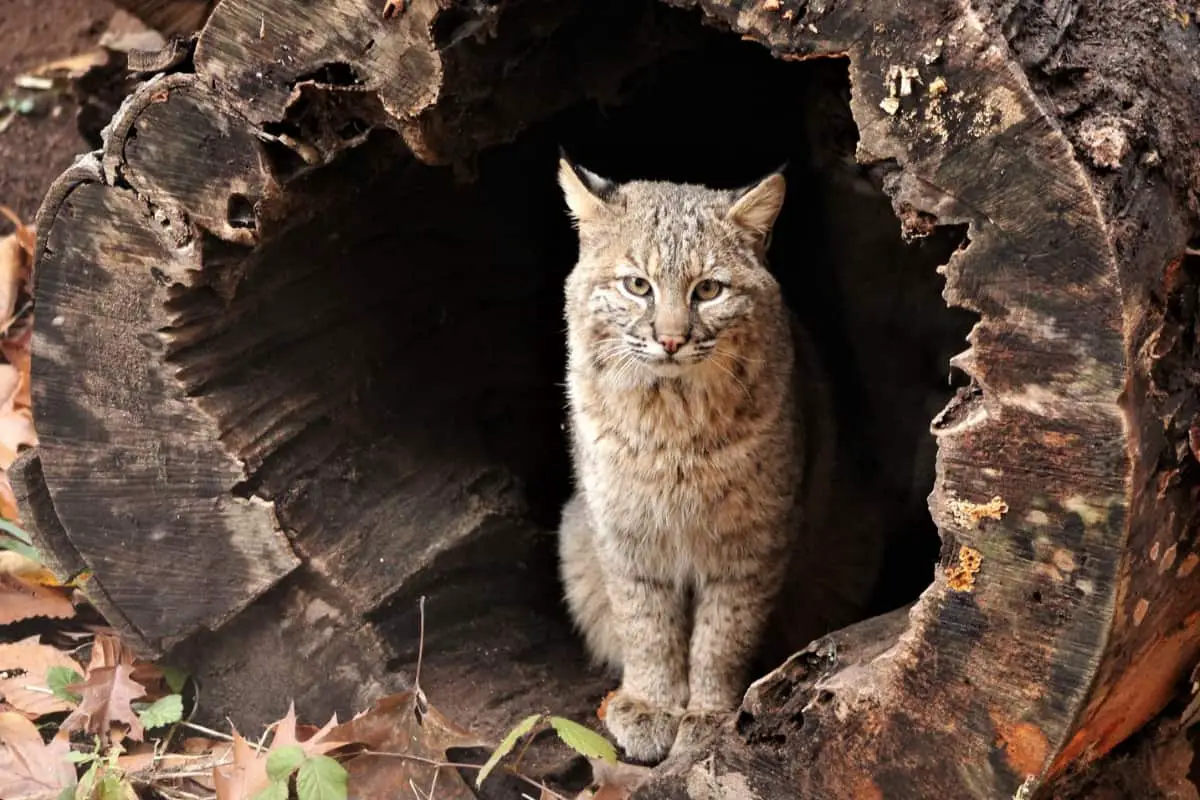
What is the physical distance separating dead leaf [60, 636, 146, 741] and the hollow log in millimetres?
124

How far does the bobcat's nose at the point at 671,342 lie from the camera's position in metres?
2.68

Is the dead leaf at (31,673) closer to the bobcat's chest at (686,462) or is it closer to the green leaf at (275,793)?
the green leaf at (275,793)

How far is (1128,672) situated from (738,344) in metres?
1.14

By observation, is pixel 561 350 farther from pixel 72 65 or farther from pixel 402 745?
pixel 72 65

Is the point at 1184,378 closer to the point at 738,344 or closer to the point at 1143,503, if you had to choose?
the point at 1143,503

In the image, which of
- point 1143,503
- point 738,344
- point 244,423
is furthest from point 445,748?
point 1143,503

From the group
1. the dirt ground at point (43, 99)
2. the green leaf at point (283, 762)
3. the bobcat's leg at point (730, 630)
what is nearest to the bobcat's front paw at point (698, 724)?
the bobcat's leg at point (730, 630)

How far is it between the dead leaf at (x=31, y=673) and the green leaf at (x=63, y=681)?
0.02 meters

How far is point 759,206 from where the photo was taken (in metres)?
2.89

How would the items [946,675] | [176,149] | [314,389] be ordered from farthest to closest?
[314,389] < [176,149] < [946,675]

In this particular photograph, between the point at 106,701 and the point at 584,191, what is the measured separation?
5.86 ft

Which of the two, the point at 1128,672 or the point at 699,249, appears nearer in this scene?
the point at 1128,672

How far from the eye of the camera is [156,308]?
9.10 feet

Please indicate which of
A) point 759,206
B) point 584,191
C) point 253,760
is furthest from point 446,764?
point 759,206
